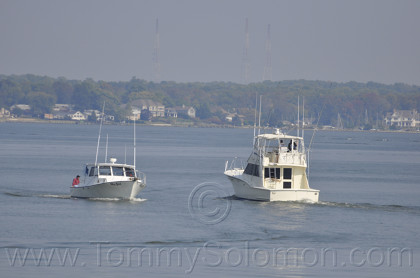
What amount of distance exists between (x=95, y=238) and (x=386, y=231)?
17.0 m

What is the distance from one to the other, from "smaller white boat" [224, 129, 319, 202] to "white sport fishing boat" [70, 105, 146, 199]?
786cm

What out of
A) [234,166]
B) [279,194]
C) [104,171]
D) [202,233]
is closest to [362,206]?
[279,194]

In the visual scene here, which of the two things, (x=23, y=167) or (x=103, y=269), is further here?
(x=23, y=167)

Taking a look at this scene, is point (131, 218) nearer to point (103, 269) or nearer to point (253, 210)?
point (253, 210)

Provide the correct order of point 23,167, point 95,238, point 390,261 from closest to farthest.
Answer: point 390,261 < point 95,238 < point 23,167

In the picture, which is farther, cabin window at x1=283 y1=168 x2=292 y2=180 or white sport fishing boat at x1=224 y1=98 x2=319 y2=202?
cabin window at x1=283 y1=168 x2=292 y2=180

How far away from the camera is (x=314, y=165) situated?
11331 cm

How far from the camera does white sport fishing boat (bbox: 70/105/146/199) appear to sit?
58.8 meters

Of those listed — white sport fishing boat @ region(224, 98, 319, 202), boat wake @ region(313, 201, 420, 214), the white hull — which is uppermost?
white sport fishing boat @ region(224, 98, 319, 202)

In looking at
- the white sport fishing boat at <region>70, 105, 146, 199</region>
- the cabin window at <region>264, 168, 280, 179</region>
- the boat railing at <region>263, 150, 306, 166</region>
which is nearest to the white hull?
the cabin window at <region>264, 168, 280, 179</region>

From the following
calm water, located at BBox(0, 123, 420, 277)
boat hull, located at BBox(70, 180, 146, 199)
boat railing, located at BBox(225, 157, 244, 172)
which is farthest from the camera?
boat railing, located at BBox(225, 157, 244, 172)

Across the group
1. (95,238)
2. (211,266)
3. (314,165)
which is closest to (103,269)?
(211,266)

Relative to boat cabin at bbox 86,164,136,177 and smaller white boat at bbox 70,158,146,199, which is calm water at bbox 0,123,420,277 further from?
boat cabin at bbox 86,164,136,177

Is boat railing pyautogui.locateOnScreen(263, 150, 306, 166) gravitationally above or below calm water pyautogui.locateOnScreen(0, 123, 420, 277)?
above
